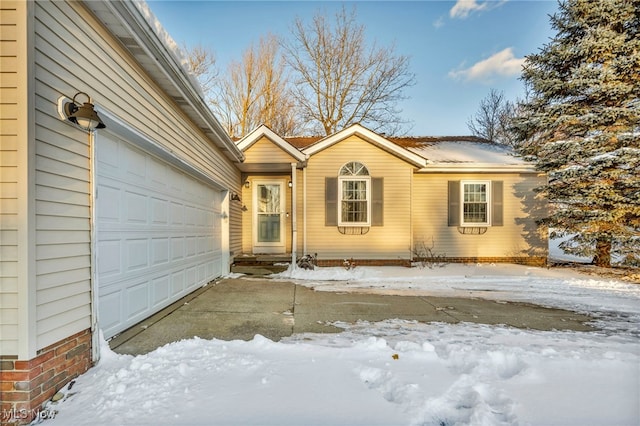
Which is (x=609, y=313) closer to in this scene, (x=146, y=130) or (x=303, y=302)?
(x=303, y=302)

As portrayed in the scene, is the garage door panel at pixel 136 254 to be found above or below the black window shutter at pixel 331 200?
below

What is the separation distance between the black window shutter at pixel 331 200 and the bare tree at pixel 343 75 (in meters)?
8.90

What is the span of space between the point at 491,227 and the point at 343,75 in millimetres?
11543

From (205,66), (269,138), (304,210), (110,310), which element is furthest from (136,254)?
(205,66)

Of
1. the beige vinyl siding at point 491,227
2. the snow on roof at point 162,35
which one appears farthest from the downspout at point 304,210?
the snow on roof at point 162,35

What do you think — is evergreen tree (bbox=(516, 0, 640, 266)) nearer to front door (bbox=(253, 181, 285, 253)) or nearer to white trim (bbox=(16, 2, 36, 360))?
front door (bbox=(253, 181, 285, 253))

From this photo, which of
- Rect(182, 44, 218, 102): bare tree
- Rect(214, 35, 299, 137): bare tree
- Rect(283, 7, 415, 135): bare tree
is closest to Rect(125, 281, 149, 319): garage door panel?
Rect(283, 7, 415, 135): bare tree

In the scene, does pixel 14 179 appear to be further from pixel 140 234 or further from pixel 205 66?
pixel 205 66

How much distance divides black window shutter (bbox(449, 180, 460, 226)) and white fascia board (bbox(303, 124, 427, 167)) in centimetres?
149

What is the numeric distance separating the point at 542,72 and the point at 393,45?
1027 cm

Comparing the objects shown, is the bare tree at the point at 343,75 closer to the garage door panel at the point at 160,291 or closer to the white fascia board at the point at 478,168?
the white fascia board at the point at 478,168

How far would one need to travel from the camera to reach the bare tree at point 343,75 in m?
16.3

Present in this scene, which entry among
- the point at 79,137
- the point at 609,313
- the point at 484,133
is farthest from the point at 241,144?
the point at 484,133

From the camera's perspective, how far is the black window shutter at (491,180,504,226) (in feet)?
29.9
